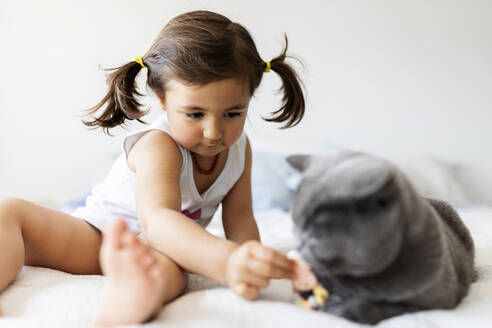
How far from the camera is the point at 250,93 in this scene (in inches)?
40.3

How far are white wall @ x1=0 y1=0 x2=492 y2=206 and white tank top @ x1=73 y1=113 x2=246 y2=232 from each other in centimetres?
120

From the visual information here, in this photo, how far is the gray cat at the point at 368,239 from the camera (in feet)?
1.81

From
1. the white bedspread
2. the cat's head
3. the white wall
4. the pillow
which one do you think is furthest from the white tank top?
the white wall

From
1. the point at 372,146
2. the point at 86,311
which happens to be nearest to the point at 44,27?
the point at 372,146

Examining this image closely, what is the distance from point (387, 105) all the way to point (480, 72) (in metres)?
0.50

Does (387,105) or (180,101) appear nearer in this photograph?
(180,101)

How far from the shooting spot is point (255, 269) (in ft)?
2.22

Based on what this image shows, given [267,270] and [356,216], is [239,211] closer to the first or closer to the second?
[267,270]

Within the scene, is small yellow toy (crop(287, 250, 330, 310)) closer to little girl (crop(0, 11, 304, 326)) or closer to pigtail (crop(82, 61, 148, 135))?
little girl (crop(0, 11, 304, 326))

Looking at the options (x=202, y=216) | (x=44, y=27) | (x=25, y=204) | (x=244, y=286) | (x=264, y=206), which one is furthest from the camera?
(x=44, y=27)

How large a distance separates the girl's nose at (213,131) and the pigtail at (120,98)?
304mm

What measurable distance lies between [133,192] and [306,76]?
1523 mm

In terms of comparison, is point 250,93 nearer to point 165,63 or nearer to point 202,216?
point 165,63

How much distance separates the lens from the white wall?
2.36 meters
